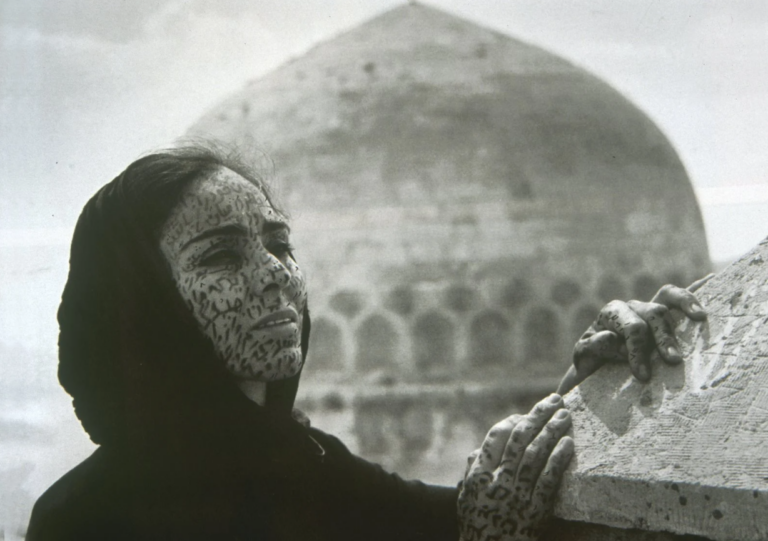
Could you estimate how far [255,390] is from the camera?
1.47 meters

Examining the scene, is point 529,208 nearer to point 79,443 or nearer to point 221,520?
point 79,443

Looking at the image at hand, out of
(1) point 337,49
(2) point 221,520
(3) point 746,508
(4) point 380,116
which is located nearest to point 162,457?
(2) point 221,520

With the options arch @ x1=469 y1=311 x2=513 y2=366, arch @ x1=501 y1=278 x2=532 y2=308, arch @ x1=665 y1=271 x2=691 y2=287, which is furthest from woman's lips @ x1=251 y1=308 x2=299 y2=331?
arch @ x1=665 y1=271 x2=691 y2=287

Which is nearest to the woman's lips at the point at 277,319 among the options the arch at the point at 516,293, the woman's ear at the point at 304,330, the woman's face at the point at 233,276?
the woman's face at the point at 233,276

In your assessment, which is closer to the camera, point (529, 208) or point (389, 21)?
point (529, 208)

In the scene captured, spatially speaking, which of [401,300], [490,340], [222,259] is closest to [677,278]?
[490,340]

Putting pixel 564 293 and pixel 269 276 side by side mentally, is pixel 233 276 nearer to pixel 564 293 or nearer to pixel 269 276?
pixel 269 276

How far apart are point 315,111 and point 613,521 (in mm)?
5230

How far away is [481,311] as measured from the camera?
19.3 feet

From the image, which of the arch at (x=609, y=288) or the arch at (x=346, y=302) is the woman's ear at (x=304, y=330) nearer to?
the arch at (x=346, y=302)

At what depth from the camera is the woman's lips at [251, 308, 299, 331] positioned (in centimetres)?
141

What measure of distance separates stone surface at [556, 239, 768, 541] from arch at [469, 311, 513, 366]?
444 centimetres

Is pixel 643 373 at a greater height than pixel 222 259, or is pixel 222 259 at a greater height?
pixel 222 259

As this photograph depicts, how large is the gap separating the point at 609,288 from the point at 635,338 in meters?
4.81
